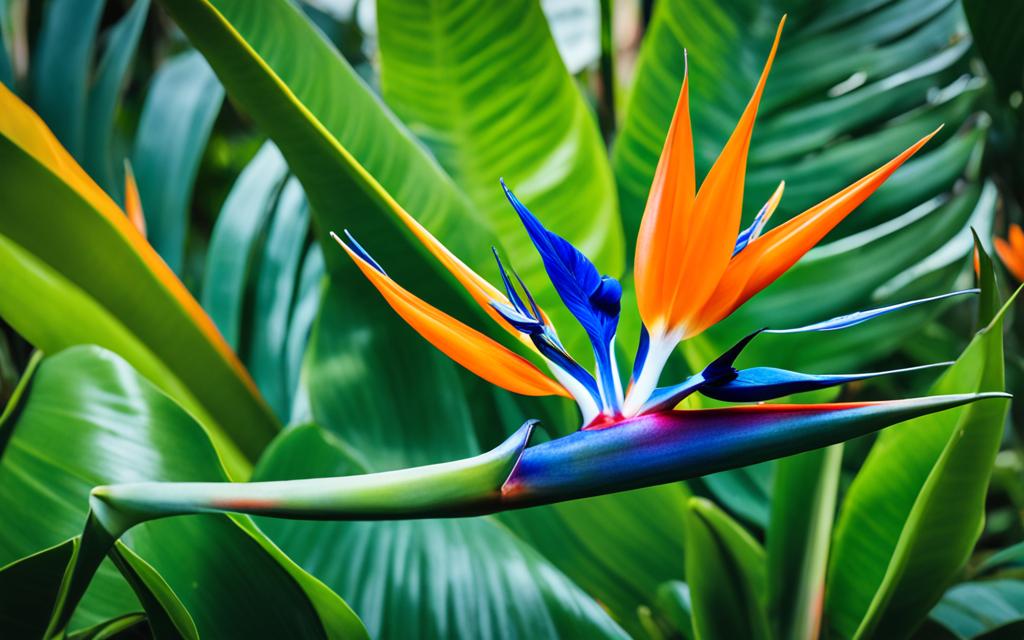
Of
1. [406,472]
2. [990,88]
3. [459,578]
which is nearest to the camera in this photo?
[406,472]

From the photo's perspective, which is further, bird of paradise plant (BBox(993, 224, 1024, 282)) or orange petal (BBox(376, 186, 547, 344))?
bird of paradise plant (BBox(993, 224, 1024, 282))

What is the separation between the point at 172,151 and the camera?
0.67m

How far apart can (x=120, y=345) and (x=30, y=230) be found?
0.07 metres

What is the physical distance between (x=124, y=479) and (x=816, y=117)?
0.45 m

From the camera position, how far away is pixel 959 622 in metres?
0.41

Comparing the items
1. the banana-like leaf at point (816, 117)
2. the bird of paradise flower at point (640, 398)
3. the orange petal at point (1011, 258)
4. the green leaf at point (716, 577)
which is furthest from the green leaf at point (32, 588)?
the orange petal at point (1011, 258)

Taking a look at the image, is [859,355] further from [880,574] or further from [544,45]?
[544,45]

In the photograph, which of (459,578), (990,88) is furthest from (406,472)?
(990,88)

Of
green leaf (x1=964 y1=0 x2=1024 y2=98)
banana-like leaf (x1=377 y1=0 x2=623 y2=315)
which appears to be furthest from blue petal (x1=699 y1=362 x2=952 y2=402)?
green leaf (x1=964 y1=0 x2=1024 y2=98)

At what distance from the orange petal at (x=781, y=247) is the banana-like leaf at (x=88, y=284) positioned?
0.33 m

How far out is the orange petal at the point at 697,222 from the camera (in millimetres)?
208

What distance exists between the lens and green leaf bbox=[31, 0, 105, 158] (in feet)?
2.15

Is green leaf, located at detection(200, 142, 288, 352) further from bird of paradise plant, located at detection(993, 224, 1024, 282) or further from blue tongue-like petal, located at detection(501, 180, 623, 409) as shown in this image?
bird of paradise plant, located at detection(993, 224, 1024, 282)

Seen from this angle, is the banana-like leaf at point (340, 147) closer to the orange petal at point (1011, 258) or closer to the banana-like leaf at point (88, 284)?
the banana-like leaf at point (88, 284)
